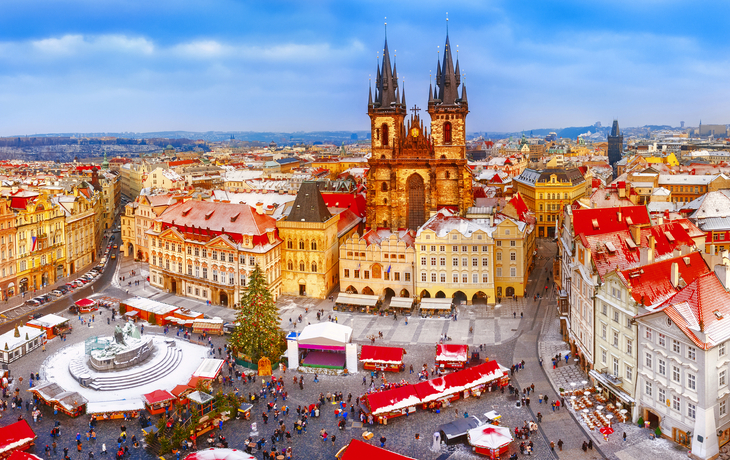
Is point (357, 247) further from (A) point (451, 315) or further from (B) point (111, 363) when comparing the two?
(B) point (111, 363)

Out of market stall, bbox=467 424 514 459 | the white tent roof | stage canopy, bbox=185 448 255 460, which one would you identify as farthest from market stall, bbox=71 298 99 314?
market stall, bbox=467 424 514 459

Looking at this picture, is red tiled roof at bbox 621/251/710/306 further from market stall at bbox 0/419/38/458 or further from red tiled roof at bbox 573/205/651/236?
market stall at bbox 0/419/38/458

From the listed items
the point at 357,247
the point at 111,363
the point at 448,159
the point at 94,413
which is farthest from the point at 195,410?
the point at 448,159

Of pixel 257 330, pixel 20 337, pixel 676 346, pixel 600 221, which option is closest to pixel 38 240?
pixel 20 337

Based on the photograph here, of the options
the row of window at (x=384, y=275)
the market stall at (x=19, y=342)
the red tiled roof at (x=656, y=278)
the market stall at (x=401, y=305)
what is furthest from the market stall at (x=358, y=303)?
the red tiled roof at (x=656, y=278)

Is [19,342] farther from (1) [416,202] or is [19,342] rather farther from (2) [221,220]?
(1) [416,202]

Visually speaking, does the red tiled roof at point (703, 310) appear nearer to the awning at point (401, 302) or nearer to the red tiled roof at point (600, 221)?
the red tiled roof at point (600, 221)
